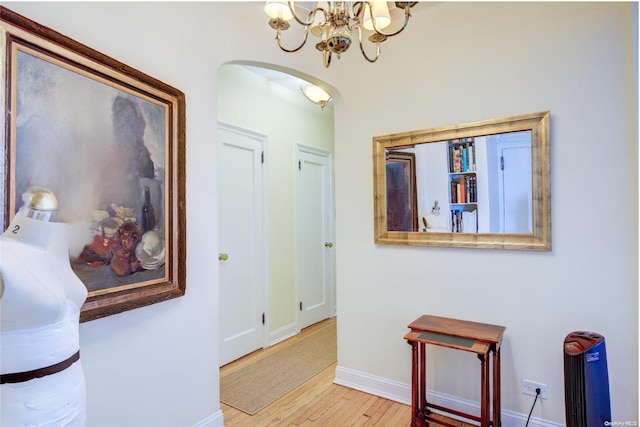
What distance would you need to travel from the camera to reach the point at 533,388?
200 centimetres

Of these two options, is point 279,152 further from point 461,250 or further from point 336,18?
point 336,18

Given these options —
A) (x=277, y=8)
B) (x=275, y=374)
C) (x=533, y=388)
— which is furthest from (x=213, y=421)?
(x=277, y=8)

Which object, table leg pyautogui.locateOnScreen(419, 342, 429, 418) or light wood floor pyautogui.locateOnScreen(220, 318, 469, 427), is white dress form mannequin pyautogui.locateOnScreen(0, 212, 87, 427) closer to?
light wood floor pyautogui.locateOnScreen(220, 318, 469, 427)

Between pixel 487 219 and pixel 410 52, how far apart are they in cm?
123

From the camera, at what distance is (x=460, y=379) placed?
2.22 metres

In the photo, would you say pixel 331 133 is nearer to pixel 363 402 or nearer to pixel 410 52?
pixel 410 52

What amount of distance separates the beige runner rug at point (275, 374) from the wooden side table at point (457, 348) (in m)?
0.97

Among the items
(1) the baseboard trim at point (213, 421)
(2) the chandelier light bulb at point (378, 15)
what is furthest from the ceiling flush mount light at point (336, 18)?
(1) the baseboard trim at point (213, 421)

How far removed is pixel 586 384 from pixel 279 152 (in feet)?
9.68

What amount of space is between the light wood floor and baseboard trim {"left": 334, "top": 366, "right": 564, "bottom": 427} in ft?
0.14

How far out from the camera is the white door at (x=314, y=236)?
3.89 metres

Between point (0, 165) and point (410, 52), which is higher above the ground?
point (410, 52)

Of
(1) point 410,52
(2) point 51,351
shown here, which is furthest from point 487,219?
(2) point 51,351

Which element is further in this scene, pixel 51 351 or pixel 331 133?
pixel 331 133
